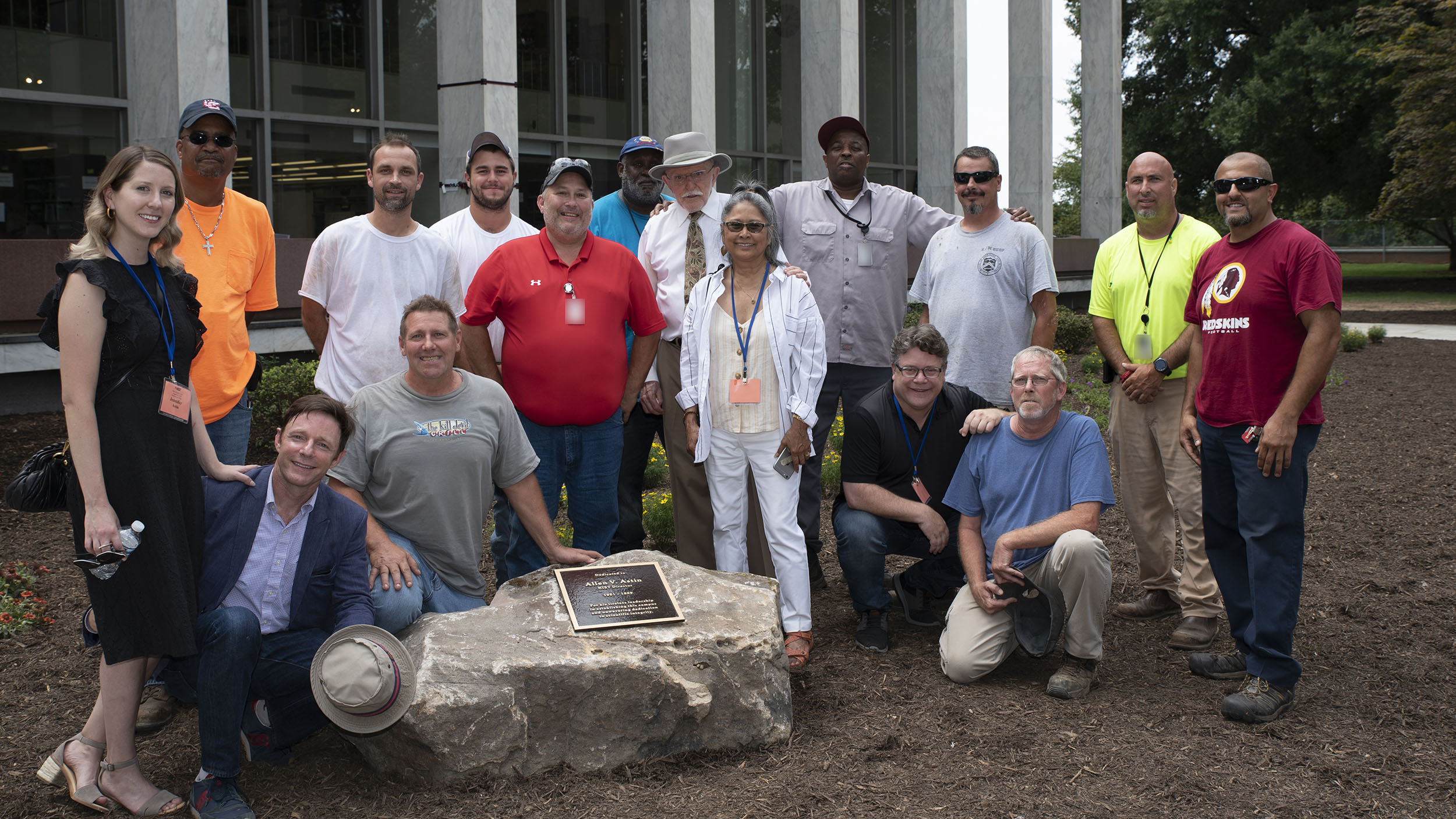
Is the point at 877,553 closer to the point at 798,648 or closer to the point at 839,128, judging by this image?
the point at 798,648

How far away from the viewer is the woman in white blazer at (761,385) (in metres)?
4.89

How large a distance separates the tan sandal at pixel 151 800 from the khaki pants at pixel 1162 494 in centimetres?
428

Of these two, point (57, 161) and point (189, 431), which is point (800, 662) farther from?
point (57, 161)

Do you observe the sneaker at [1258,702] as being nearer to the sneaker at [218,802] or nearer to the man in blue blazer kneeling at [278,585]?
the man in blue blazer kneeling at [278,585]

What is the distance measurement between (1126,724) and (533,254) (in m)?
3.14

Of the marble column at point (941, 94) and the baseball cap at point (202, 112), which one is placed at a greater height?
the marble column at point (941, 94)

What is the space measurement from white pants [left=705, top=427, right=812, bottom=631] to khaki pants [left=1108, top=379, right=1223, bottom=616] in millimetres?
1791

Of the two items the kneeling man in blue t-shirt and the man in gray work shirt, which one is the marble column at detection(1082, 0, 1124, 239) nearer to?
the man in gray work shirt

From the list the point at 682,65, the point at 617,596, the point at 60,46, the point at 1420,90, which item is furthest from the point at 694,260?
the point at 1420,90

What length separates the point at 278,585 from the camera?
154 inches

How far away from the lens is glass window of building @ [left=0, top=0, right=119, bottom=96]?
11.1 metres

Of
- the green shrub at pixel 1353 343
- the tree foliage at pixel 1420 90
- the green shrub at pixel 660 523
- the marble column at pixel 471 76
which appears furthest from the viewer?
the tree foliage at pixel 1420 90

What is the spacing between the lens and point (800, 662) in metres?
4.88

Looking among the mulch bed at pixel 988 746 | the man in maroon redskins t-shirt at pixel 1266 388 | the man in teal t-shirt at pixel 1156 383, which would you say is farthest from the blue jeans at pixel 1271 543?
the man in teal t-shirt at pixel 1156 383
